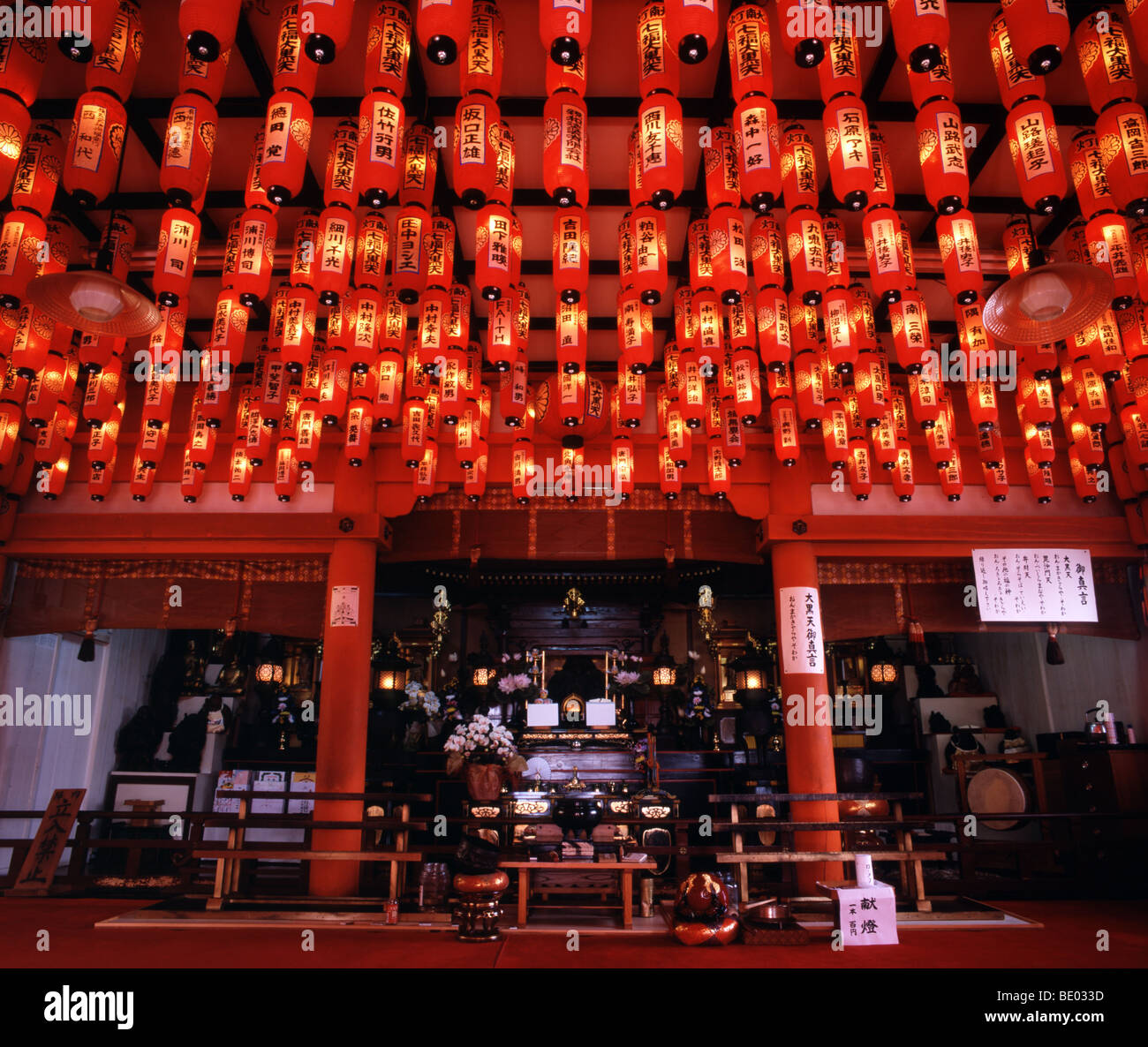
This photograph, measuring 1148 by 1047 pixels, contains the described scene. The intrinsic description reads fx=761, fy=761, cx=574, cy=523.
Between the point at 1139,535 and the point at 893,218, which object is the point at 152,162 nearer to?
the point at 893,218

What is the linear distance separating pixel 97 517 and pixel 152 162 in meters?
4.37

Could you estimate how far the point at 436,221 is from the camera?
17.4 ft

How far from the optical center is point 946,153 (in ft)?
12.9

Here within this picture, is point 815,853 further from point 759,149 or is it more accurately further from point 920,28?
point 920,28

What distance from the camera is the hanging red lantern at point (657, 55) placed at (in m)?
3.87

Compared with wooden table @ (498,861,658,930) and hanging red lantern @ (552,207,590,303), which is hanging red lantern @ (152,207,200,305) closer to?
hanging red lantern @ (552,207,590,303)

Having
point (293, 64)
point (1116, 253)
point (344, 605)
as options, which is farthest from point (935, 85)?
point (344, 605)

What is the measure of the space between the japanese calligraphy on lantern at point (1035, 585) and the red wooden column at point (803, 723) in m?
1.75

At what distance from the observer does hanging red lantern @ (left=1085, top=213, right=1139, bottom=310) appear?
4.50 m

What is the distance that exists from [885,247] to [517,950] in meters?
5.04

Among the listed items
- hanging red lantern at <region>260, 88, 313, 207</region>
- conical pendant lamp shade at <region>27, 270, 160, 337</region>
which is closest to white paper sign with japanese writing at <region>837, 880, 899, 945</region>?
hanging red lantern at <region>260, 88, 313, 207</region>

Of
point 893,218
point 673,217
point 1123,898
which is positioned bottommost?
point 1123,898

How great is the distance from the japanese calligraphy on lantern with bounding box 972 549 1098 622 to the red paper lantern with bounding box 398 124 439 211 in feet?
22.1
